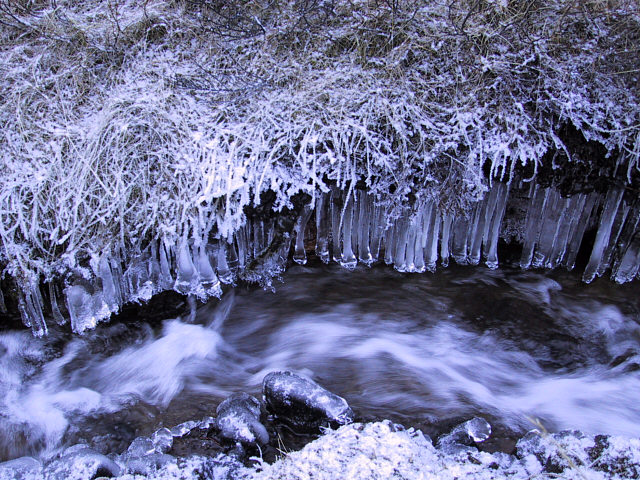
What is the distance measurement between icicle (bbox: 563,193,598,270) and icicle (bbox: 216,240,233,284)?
2.50m

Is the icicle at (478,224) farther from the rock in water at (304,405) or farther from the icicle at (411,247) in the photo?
the rock in water at (304,405)

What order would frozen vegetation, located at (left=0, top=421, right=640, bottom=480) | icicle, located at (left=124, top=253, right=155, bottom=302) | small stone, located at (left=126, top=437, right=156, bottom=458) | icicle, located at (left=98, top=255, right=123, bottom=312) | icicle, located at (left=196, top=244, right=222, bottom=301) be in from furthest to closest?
icicle, located at (left=196, top=244, right=222, bottom=301) → icicle, located at (left=124, top=253, right=155, bottom=302) → icicle, located at (left=98, top=255, right=123, bottom=312) → small stone, located at (left=126, top=437, right=156, bottom=458) → frozen vegetation, located at (left=0, top=421, right=640, bottom=480)

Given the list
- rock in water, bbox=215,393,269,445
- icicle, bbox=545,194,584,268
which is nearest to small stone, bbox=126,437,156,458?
rock in water, bbox=215,393,269,445

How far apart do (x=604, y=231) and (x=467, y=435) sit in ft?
6.25

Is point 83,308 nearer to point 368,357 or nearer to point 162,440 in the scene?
point 162,440

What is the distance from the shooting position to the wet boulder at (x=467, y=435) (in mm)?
2416

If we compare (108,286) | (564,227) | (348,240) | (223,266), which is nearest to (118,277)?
(108,286)

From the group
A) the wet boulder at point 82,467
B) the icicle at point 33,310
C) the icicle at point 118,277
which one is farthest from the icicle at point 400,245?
the icicle at point 33,310

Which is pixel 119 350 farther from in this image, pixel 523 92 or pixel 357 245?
pixel 523 92

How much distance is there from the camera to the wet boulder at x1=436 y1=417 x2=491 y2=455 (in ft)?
7.93

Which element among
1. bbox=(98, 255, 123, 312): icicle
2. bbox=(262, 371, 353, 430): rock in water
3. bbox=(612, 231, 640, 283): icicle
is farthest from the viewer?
bbox=(612, 231, 640, 283): icicle

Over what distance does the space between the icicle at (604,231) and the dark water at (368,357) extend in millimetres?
119

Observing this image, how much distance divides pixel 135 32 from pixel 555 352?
12.7ft

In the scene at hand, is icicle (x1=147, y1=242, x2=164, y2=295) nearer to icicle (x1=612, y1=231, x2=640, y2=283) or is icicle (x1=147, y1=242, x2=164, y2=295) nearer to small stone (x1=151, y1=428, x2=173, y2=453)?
small stone (x1=151, y1=428, x2=173, y2=453)
